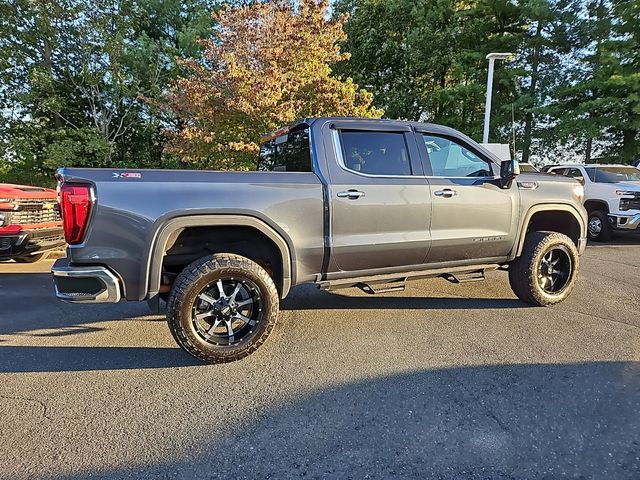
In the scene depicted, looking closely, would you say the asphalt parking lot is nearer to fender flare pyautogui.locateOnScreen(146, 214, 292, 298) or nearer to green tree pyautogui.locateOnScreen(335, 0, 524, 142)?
fender flare pyautogui.locateOnScreen(146, 214, 292, 298)

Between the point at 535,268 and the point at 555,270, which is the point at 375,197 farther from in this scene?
the point at 555,270

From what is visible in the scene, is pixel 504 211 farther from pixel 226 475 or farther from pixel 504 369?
pixel 226 475

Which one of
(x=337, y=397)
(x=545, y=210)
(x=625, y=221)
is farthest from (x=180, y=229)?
(x=625, y=221)

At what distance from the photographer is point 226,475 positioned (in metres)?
2.09

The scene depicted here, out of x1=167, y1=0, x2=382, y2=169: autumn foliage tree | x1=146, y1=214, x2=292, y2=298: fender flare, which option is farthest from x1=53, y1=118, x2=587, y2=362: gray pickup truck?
x1=167, y1=0, x2=382, y2=169: autumn foliage tree

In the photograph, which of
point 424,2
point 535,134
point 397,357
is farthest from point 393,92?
point 397,357

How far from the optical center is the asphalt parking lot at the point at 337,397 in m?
2.20

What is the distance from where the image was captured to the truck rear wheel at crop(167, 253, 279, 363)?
315 cm

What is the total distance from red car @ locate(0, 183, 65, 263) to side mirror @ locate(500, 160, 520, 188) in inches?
229

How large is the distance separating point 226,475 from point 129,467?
0.52m

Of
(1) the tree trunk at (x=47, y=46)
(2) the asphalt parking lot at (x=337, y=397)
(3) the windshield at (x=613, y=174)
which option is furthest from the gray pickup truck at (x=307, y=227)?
(1) the tree trunk at (x=47, y=46)

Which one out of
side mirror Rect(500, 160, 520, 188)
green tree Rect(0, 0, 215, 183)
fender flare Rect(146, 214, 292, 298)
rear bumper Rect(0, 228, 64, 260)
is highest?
green tree Rect(0, 0, 215, 183)

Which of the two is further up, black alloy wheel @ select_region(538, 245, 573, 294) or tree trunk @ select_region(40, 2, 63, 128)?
tree trunk @ select_region(40, 2, 63, 128)

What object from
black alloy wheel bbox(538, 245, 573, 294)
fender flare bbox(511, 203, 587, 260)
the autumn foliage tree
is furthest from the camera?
the autumn foliage tree
